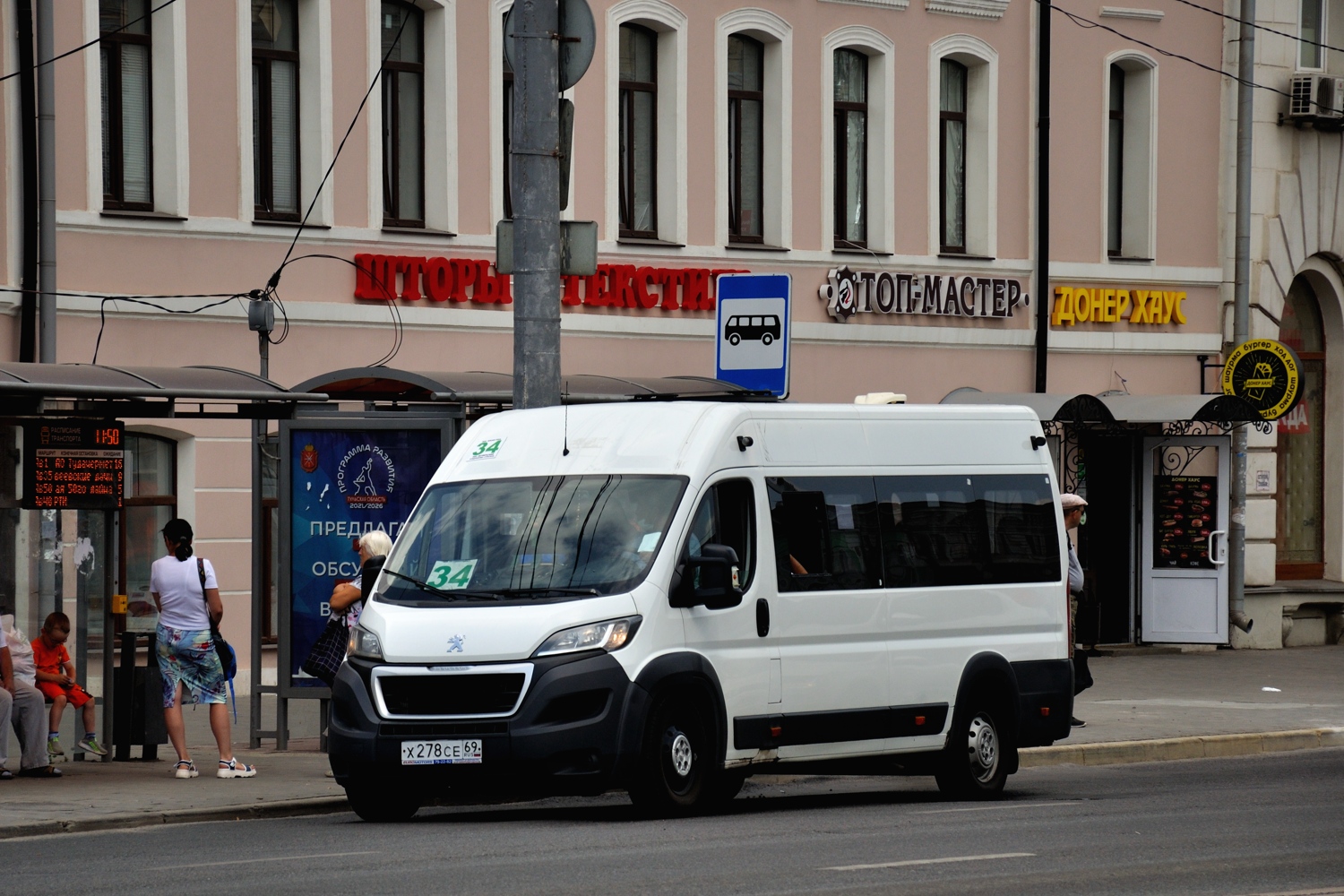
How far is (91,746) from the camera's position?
16.8 metres

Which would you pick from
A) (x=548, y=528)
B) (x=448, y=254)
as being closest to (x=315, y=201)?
(x=448, y=254)

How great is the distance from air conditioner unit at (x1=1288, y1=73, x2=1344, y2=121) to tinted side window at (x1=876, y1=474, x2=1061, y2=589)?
16.1 meters

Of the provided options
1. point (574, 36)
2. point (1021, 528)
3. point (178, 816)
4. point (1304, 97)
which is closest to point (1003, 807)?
point (1021, 528)

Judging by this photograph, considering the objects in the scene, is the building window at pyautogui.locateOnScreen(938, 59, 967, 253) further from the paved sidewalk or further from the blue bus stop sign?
the blue bus stop sign

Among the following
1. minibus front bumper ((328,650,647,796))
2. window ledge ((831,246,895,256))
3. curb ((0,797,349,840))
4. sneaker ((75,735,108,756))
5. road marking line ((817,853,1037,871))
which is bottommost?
sneaker ((75,735,108,756))

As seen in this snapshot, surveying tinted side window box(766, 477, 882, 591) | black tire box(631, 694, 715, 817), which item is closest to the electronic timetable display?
tinted side window box(766, 477, 882, 591)

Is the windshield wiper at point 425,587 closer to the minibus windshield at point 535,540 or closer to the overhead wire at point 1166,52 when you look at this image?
the minibus windshield at point 535,540

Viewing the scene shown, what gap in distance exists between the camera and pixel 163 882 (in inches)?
397

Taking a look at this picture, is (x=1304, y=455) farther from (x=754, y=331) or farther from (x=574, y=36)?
(x=574, y=36)

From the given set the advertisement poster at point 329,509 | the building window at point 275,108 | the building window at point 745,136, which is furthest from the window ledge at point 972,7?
the advertisement poster at point 329,509

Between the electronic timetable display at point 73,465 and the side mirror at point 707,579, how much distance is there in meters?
5.53

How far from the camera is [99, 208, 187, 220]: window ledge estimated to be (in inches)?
849

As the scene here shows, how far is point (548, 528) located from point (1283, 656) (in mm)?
17332

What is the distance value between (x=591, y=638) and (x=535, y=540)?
884 mm
